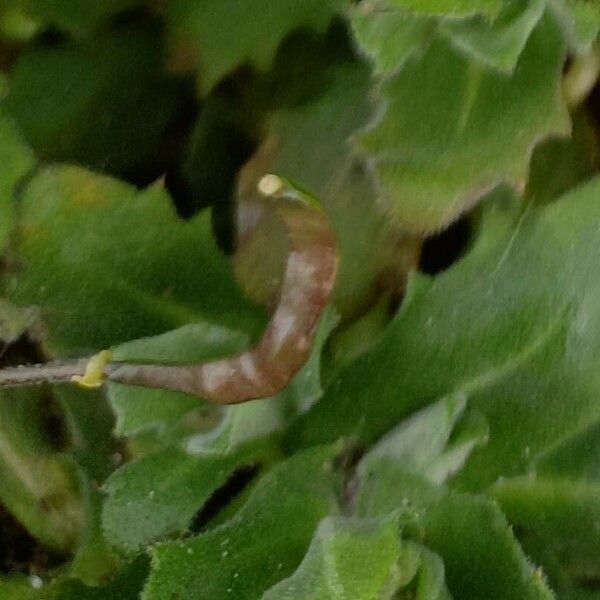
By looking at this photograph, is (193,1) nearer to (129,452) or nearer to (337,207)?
(337,207)

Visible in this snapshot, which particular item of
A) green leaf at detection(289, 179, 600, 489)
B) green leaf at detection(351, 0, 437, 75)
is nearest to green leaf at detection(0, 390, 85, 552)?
green leaf at detection(289, 179, 600, 489)

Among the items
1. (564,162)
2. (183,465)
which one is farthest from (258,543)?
(564,162)

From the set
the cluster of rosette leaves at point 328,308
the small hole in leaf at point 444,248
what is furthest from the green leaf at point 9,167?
the small hole in leaf at point 444,248

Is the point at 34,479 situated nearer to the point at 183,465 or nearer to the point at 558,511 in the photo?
the point at 183,465

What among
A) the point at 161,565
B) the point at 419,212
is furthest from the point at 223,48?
the point at 161,565

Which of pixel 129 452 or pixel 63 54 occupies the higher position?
pixel 63 54

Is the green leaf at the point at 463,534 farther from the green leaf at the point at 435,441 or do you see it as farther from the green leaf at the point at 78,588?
the green leaf at the point at 78,588

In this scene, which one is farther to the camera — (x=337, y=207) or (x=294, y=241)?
(x=337, y=207)
